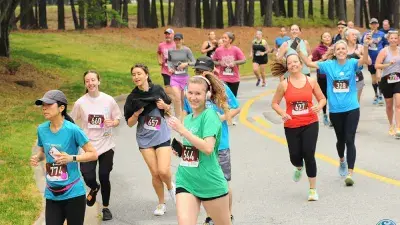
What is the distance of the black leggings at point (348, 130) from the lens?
1088 centimetres

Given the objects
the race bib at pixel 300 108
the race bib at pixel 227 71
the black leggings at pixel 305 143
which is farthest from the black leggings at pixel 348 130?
the race bib at pixel 227 71

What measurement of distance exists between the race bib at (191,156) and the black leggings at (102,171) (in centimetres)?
271

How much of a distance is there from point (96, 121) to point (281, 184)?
117 inches

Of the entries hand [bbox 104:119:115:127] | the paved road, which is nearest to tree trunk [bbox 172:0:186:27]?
the paved road

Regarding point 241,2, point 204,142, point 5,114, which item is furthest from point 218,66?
point 241,2

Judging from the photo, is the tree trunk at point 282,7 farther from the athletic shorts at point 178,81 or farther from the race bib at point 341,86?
the race bib at point 341,86

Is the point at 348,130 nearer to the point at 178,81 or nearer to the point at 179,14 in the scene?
the point at 178,81

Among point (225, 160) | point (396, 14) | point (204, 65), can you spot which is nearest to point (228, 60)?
point (204, 65)

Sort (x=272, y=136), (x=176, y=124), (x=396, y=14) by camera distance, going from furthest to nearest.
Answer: (x=396, y=14) → (x=272, y=136) → (x=176, y=124)

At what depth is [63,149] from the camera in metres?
7.07

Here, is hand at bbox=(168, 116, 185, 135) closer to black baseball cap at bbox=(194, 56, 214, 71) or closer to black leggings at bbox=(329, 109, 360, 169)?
black baseball cap at bbox=(194, 56, 214, 71)

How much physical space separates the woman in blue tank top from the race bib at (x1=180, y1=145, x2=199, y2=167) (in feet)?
15.0

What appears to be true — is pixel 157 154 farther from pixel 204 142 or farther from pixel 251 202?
pixel 204 142

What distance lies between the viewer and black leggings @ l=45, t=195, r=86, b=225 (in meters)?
7.04
